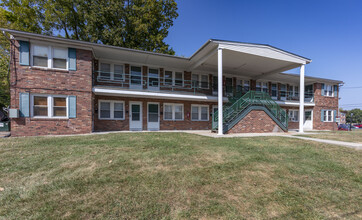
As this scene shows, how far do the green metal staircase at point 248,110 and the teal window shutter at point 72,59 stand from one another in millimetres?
9307

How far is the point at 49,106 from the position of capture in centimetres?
930

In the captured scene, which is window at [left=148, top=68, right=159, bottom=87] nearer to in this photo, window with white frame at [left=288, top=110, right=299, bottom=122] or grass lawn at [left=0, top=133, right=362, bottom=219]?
grass lawn at [left=0, top=133, right=362, bottom=219]

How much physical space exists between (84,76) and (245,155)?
10027mm

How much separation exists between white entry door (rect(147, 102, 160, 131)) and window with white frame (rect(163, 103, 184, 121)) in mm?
586

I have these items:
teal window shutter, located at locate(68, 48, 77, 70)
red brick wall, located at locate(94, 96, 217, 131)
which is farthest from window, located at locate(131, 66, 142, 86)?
teal window shutter, located at locate(68, 48, 77, 70)

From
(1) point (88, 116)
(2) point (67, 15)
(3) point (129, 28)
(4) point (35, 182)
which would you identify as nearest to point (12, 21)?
(2) point (67, 15)

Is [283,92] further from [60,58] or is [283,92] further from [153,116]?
[60,58]

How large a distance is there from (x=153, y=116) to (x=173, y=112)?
169cm

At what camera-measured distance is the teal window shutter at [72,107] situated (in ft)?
31.2

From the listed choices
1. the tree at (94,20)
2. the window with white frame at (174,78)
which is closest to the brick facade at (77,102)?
the window with white frame at (174,78)

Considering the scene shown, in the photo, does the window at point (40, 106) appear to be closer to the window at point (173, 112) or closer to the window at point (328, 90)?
the window at point (173, 112)

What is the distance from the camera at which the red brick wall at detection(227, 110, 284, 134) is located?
10.5 metres

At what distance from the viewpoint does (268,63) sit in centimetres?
1255

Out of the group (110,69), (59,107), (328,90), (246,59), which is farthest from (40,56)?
(328,90)
